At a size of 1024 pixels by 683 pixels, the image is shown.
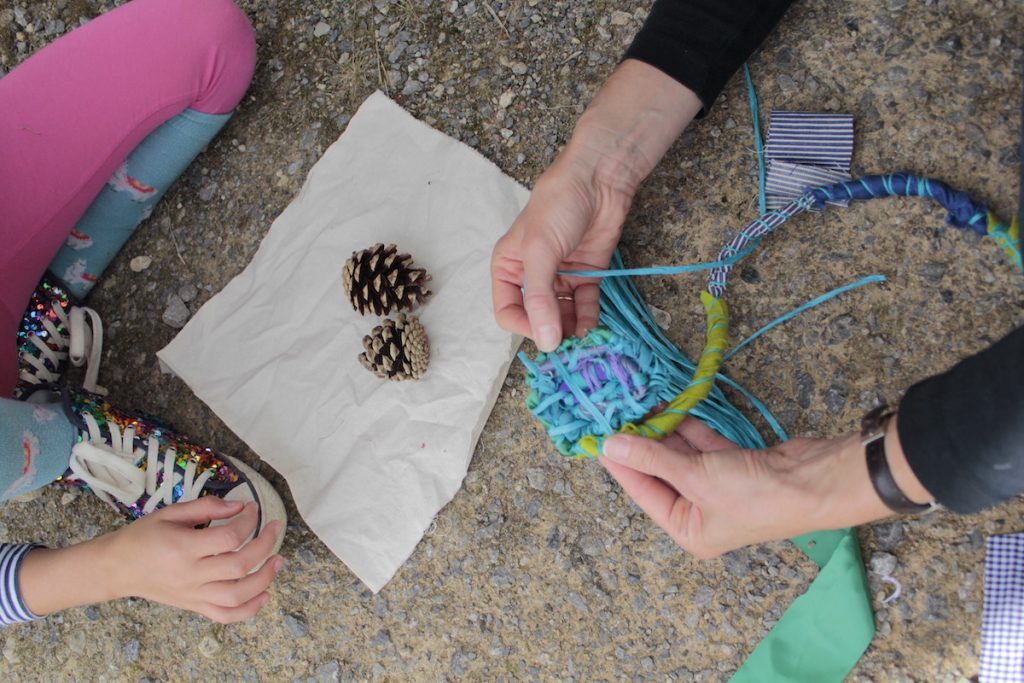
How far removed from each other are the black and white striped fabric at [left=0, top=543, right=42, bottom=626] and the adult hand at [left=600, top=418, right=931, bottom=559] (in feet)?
3.56

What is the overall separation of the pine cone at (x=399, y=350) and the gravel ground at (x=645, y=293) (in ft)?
0.56

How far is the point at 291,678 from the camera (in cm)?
145

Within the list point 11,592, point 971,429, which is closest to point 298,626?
point 11,592

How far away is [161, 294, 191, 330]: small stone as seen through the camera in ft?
5.18

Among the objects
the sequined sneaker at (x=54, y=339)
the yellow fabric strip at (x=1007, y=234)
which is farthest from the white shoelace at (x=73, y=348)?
the yellow fabric strip at (x=1007, y=234)

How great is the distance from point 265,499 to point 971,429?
1121 millimetres

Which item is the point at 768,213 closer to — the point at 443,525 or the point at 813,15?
the point at 813,15

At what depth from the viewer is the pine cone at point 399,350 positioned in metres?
1.37

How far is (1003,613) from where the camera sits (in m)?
1.14

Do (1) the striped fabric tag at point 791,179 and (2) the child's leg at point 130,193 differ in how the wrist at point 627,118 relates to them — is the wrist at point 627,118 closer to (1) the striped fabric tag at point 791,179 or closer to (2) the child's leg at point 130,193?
(1) the striped fabric tag at point 791,179

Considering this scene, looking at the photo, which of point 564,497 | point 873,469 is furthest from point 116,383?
point 873,469

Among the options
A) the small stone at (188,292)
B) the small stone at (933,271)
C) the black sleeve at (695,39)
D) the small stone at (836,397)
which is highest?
the black sleeve at (695,39)

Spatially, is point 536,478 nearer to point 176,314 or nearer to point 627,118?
point 627,118

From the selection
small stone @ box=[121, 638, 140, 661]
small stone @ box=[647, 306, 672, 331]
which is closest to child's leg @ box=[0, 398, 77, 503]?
small stone @ box=[121, 638, 140, 661]
